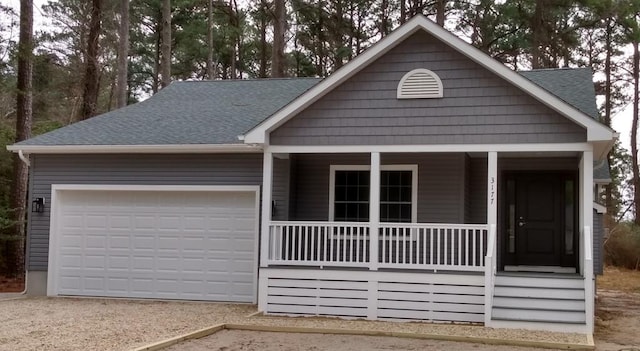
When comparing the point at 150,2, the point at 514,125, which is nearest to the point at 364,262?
the point at 514,125

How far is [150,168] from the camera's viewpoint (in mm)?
12219

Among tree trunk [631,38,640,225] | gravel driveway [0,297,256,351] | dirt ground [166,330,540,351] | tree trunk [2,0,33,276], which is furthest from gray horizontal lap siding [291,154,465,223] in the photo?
tree trunk [631,38,640,225]

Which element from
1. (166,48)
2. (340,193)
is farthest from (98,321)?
(166,48)

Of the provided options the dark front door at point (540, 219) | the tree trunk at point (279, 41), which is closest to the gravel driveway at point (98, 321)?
the dark front door at point (540, 219)

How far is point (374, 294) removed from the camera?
1016 centimetres

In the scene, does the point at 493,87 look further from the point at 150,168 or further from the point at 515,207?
the point at 150,168

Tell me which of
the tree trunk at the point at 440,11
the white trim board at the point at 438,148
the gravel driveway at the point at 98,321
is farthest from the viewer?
the tree trunk at the point at 440,11

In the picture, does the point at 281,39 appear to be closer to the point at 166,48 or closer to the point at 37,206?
the point at 166,48

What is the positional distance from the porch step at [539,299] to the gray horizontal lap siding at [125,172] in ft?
14.7

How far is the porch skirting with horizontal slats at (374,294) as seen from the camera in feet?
Answer: 32.1

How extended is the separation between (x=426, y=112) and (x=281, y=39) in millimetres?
12989

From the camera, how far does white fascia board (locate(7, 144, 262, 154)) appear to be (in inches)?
458

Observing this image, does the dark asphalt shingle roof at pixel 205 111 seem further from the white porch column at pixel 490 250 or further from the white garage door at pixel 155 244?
the white porch column at pixel 490 250

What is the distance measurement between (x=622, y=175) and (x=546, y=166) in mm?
27766
